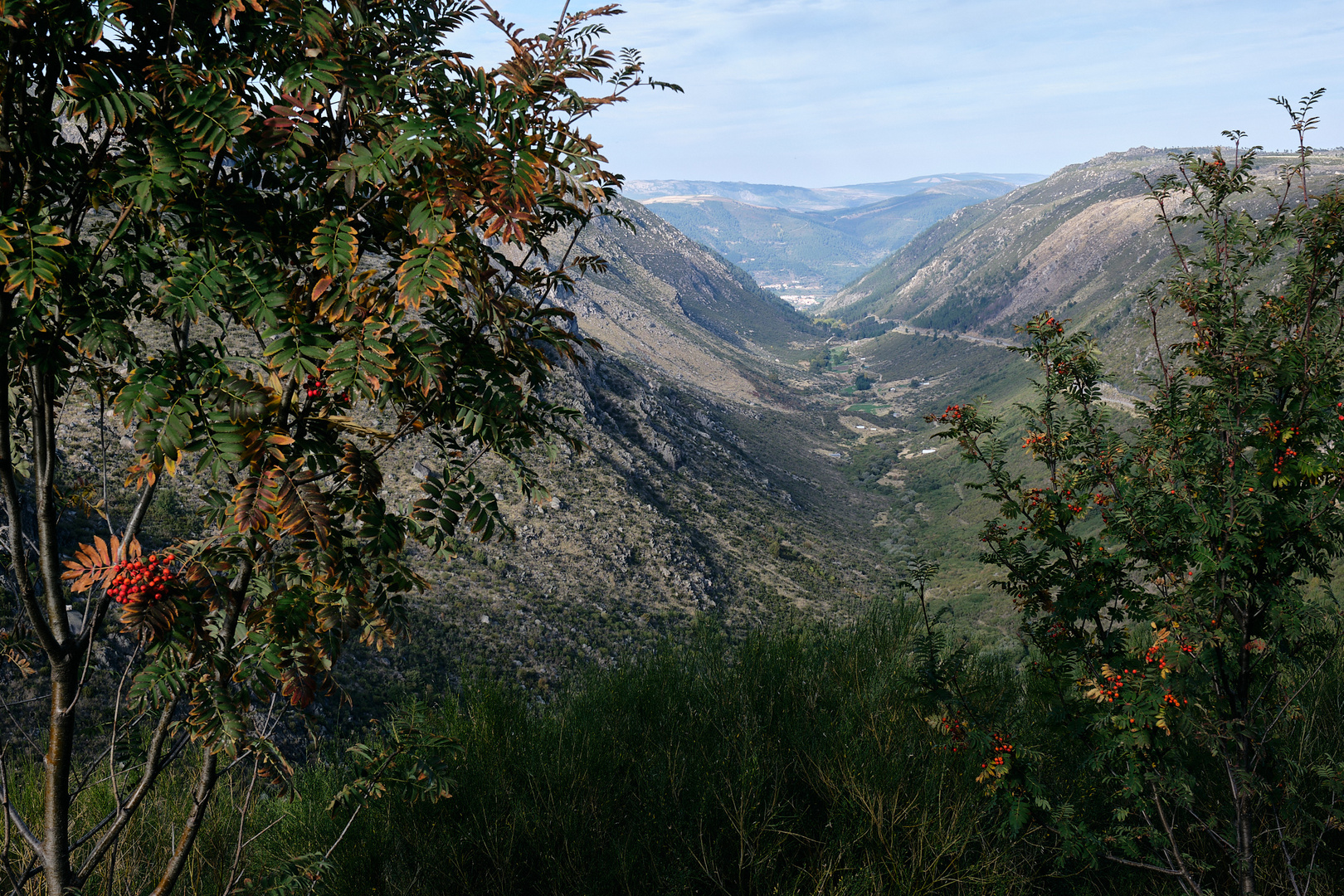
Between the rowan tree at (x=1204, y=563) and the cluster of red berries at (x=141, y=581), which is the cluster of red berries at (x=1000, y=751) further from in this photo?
the cluster of red berries at (x=141, y=581)

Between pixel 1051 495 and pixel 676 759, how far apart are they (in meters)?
3.00

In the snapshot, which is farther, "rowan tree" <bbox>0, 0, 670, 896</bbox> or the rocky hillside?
the rocky hillside

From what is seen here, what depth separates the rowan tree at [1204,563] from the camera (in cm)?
380

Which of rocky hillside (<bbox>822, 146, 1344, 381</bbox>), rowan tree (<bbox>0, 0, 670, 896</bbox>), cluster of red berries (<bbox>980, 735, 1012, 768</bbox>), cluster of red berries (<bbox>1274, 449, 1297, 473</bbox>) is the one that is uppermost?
rocky hillside (<bbox>822, 146, 1344, 381</bbox>)

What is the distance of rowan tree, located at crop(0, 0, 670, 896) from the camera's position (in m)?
1.92

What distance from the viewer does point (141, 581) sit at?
1959 millimetres

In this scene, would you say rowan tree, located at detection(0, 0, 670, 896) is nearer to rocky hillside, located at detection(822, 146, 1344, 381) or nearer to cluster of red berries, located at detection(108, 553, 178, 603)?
cluster of red berries, located at detection(108, 553, 178, 603)

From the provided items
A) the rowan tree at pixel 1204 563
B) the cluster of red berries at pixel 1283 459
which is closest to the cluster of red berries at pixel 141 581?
the rowan tree at pixel 1204 563

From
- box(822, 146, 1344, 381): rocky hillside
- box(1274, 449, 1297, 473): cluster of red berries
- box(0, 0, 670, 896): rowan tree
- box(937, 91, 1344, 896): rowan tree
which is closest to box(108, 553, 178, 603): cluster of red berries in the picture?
box(0, 0, 670, 896): rowan tree

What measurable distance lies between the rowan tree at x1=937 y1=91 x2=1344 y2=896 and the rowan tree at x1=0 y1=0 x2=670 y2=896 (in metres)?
3.48

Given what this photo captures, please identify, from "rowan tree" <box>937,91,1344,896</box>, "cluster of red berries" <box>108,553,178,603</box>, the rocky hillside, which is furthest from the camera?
the rocky hillside

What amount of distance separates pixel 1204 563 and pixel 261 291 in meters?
4.67

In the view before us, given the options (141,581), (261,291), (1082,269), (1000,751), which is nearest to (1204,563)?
(1000,751)

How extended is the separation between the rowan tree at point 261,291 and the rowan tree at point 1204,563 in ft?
11.4
